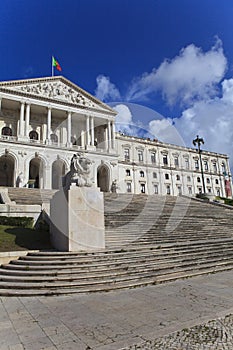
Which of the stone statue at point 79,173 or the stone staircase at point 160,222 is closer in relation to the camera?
the stone statue at point 79,173

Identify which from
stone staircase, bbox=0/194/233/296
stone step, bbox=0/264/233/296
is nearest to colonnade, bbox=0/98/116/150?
stone staircase, bbox=0/194/233/296

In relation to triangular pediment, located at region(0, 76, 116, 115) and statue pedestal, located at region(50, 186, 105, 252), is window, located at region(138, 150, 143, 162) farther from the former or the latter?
statue pedestal, located at region(50, 186, 105, 252)

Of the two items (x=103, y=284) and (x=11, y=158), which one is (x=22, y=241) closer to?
(x=103, y=284)

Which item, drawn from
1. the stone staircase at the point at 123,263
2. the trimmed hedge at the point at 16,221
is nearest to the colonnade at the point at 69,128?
the trimmed hedge at the point at 16,221

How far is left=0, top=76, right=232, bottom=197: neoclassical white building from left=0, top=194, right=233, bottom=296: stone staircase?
835 inches

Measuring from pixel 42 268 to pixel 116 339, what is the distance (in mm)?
4191

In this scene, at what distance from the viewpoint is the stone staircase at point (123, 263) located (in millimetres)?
6934

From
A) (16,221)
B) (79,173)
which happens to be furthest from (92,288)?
(16,221)

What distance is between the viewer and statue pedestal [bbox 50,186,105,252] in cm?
903

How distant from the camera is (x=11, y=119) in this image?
39.8 metres

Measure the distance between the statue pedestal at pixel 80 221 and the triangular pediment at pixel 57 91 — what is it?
1291 inches

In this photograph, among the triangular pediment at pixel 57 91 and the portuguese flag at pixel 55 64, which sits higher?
the portuguese flag at pixel 55 64

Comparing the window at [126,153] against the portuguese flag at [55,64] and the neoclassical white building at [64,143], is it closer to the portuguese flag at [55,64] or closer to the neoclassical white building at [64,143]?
the neoclassical white building at [64,143]

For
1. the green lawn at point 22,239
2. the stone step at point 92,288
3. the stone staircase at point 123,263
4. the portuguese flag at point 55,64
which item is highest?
the portuguese flag at point 55,64
